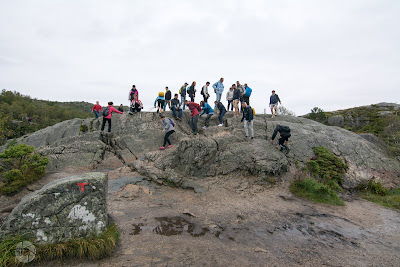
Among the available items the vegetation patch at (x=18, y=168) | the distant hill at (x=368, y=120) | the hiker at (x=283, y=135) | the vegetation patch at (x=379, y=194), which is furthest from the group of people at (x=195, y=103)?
the distant hill at (x=368, y=120)

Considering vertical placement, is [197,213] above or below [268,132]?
below

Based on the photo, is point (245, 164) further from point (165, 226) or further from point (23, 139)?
point (23, 139)

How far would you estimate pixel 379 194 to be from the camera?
13.4 meters

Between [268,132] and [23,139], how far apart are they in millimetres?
22455

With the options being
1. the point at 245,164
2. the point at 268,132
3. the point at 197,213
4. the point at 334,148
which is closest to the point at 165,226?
the point at 197,213

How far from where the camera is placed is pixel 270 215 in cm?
938

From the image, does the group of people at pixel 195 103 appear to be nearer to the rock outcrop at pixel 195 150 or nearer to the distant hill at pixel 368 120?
the rock outcrop at pixel 195 150

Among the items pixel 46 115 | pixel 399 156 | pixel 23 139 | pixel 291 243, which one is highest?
pixel 46 115

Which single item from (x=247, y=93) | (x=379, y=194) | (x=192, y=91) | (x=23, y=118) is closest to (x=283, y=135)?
(x=247, y=93)

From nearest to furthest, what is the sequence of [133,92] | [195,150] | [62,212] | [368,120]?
[62,212], [195,150], [133,92], [368,120]

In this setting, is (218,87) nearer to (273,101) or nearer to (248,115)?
(273,101)

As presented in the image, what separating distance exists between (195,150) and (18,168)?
34.0 feet

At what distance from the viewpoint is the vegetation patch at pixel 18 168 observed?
10.7 m

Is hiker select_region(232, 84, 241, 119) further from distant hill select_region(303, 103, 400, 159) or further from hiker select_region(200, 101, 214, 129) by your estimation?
distant hill select_region(303, 103, 400, 159)
